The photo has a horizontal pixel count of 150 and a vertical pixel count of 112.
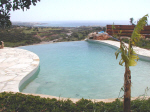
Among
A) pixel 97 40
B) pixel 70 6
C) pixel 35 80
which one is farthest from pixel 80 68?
pixel 70 6

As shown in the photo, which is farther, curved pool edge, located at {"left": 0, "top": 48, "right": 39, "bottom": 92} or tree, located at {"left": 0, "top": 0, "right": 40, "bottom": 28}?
curved pool edge, located at {"left": 0, "top": 48, "right": 39, "bottom": 92}

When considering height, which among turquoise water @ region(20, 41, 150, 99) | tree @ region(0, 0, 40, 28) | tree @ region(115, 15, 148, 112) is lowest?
turquoise water @ region(20, 41, 150, 99)

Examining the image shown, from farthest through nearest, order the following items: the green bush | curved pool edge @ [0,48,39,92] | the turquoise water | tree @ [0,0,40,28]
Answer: the turquoise water → curved pool edge @ [0,48,39,92] → the green bush → tree @ [0,0,40,28]

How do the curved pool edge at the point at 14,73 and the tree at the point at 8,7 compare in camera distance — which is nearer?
the tree at the point at 8,7

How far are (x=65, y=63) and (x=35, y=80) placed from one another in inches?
98.7

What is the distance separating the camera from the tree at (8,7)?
8.43ft

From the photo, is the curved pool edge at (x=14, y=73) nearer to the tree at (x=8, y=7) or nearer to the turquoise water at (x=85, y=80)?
the turquoise water at (x=85, y=80)

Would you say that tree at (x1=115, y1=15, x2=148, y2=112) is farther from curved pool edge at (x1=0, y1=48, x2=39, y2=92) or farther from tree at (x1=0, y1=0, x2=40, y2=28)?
curved pool edge at (x1=0, y1=48, x2=39, y2=92)

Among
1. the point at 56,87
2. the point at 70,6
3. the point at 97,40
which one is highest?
the point at 70,6

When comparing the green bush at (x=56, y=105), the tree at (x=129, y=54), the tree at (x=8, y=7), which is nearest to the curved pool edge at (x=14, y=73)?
the green bush at (x=56, y=105)

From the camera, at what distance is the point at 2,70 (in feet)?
20.9

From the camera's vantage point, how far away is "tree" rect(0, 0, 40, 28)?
101 inches

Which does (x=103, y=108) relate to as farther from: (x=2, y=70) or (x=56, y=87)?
(x=2, y=70)

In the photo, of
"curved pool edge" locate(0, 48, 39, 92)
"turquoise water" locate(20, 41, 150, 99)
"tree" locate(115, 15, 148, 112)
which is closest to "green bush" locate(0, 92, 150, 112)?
"tree" locate(115, 15, 148, 112)
